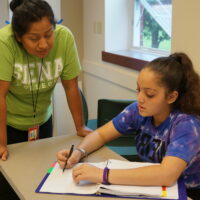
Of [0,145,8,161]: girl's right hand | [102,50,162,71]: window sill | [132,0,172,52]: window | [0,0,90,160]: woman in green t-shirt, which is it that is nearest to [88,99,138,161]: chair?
[0,0,90,160]: woman in green t-shirt

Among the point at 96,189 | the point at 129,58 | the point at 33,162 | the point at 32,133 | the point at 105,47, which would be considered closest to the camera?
the point at 96,189

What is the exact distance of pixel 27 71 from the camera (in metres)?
1.61

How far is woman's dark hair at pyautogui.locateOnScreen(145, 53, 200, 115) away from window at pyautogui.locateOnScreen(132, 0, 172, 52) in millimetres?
1462

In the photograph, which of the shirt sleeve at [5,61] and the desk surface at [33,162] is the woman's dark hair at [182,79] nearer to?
the desk surface at [33,162]

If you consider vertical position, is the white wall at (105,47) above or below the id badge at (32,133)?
above

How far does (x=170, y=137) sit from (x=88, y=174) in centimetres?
36

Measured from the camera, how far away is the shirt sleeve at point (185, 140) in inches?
47.6

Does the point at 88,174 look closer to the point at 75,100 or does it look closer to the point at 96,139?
→ the point at 96,139

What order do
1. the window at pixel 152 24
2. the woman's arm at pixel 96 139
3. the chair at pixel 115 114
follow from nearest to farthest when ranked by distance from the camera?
the woman's arm at pixel 96 139 < the chair at pixel 115 114 < the window at pixel 152 24

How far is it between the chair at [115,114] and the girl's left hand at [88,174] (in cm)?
83

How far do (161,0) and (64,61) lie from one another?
55.8 inches

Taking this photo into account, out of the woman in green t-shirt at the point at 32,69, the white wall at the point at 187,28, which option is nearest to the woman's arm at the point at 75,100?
the woman in green t-shirt at the point at 32,69

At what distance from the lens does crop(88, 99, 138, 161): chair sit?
2.10 m

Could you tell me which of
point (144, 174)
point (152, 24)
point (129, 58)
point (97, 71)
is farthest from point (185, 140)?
point (97, 71)
